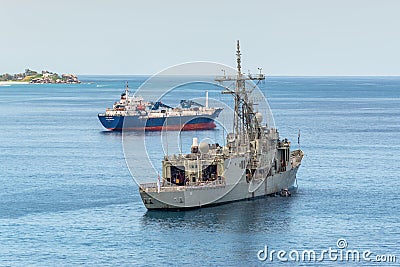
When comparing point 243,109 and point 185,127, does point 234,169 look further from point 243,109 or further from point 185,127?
point 185,127

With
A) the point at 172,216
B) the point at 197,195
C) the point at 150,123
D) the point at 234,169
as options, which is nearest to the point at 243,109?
the point at 234,169

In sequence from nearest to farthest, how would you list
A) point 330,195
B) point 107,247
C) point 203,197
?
point 107,247 → point 203,197 → point 330,195

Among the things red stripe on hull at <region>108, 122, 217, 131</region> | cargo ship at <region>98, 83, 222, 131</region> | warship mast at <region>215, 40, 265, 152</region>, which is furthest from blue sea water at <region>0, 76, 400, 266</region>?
red stripe on hull at <region>108, 122, 217, 131</region>

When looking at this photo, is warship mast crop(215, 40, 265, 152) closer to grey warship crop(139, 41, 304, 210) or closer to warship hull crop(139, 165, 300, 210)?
grey warship crop(139, 41, 304, 210)

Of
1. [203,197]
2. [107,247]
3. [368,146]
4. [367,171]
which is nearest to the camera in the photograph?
[107,247]

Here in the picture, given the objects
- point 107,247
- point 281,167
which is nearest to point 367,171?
point 281,167

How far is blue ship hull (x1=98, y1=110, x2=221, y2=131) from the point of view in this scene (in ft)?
484

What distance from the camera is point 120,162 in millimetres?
100312

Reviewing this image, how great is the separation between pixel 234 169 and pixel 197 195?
15.5ft

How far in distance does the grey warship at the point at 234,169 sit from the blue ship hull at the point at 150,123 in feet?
225

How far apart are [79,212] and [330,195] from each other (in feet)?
71.5

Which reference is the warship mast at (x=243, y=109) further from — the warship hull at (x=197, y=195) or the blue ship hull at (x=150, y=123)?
the blue ship hull at (x=150, y=123)

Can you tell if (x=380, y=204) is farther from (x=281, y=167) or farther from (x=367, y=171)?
(x=367, y=171)

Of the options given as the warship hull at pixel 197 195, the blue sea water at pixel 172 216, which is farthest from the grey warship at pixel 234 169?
the blue sea water at pixel 172 216
